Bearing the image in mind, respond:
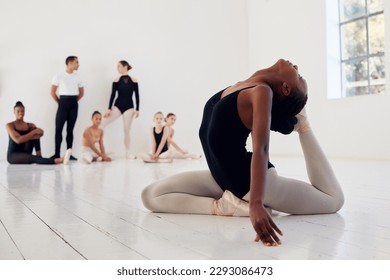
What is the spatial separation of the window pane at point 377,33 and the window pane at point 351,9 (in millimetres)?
225

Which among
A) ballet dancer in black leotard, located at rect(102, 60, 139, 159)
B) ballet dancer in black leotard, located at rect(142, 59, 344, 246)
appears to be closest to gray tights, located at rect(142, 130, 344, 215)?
ballet dancer in black leotard, located at rect(142, 59, 344, 246)

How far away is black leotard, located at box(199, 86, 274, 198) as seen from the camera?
1.61 m

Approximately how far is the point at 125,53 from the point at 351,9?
137 inches

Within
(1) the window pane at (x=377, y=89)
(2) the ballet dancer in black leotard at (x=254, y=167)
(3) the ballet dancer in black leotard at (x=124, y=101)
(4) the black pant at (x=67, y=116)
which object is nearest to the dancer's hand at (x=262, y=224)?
(2) the ballet dancer in black leotard at (x=254, y=167)

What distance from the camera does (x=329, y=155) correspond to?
6543 millimetres

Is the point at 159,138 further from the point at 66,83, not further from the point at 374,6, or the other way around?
the point at 374,6

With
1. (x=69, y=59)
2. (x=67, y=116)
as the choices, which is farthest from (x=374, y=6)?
(x=67, y=116)

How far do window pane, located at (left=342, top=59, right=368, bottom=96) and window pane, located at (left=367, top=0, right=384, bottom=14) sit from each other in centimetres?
64

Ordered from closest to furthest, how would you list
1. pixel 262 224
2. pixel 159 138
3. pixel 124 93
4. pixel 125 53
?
pixel 262 224 < pixel 159 138 < pixel 124 93 < pixel 125 53

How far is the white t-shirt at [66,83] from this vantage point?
21.9ft

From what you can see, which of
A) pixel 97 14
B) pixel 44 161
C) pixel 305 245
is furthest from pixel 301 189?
pixel 97 14

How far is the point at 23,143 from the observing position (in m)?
5.96

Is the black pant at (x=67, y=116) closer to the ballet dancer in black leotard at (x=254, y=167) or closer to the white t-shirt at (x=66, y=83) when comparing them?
the white t-shirt at (x=66, y=83)
